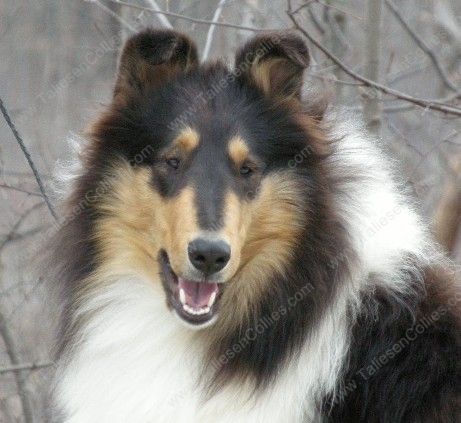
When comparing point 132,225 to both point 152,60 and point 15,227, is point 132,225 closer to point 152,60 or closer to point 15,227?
point 152,60

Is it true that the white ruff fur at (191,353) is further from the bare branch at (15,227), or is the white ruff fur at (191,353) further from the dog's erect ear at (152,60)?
the bare branch at (15,227)

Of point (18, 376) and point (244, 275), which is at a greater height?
point (244, 275)

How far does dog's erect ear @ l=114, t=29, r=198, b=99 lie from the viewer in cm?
436

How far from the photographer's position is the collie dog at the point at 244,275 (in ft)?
13.9

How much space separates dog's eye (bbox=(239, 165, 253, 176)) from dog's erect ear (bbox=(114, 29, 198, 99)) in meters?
0.59

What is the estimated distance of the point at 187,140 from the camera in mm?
4215

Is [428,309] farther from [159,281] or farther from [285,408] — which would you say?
[159,281]

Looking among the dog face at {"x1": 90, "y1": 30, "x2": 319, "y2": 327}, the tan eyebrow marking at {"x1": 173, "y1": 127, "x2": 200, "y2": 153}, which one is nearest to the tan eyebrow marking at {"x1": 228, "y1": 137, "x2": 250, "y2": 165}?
the dog face at {"x1": 90, "y1": 30, "x2": 319, "y2": 327}

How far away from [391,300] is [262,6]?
552 centimetres

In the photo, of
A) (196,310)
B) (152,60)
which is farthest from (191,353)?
(152,60)

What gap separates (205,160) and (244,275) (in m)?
0.57

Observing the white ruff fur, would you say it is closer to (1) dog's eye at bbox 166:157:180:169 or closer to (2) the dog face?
(2) the dog face

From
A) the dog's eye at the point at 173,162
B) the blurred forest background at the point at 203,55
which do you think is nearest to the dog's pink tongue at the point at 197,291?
the dog's eye at the point at 173,162

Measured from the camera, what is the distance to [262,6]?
9.34 metres
